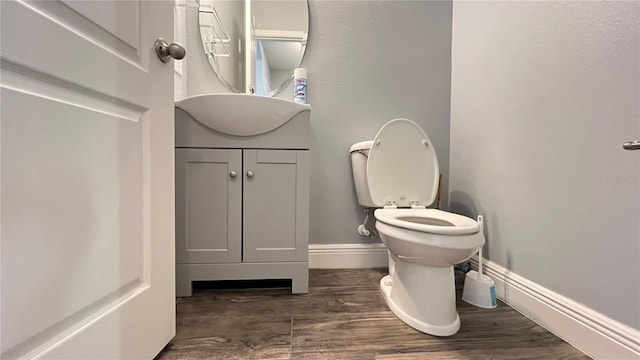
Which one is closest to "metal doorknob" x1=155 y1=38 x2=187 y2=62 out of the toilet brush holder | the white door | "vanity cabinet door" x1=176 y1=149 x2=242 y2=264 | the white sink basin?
the white door

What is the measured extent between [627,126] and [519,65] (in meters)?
0.49

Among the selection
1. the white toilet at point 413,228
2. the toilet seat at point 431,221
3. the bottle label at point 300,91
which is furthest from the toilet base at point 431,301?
the bottle label at point 300,91

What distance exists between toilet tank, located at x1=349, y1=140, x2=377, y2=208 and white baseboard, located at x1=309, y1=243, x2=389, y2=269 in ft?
0.91

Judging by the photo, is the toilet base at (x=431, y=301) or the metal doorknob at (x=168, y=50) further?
the toilet base at (x=431, y=301)

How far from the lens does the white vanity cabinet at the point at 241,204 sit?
1.18 metres

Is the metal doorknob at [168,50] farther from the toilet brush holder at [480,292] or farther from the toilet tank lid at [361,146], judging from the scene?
the toilet brush holder at [480,292]

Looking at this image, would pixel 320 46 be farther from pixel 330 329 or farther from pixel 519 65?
pixel 330 329

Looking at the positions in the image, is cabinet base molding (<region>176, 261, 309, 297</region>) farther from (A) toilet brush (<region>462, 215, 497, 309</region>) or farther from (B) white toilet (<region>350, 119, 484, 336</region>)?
(A) toilet brush (<region>462, 215, 497, 309</region>)

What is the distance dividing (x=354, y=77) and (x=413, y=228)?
100 centimetres

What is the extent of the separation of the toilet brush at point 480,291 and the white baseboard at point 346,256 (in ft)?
1.62

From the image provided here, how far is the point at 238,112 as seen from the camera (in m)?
1.12

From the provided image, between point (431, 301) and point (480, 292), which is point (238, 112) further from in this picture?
point (480, 292)

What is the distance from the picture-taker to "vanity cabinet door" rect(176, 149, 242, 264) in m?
1.17

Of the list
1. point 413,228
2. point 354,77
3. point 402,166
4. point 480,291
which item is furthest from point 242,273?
point 354,77
